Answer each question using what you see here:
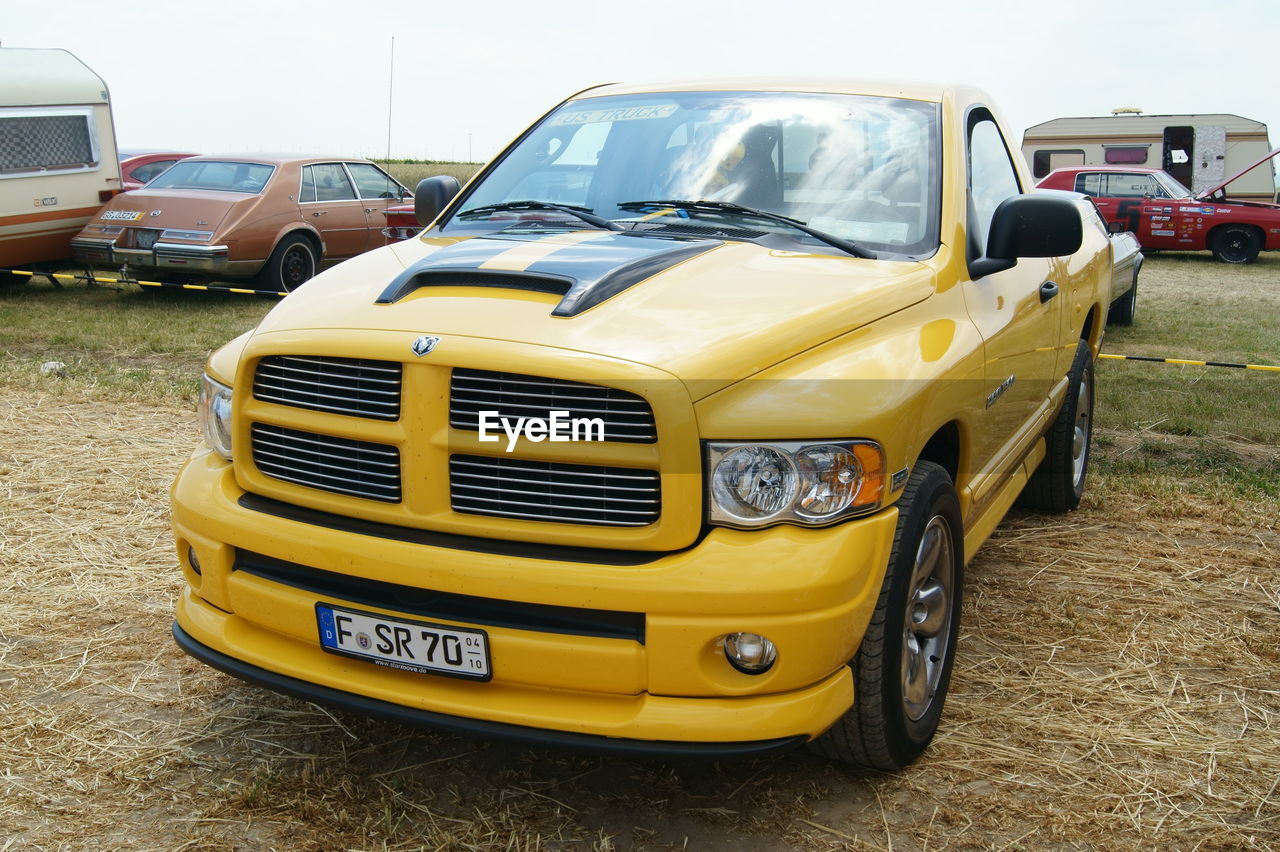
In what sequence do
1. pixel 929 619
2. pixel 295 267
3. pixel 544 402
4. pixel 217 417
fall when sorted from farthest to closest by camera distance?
pixel 295 267 → pixel 929 619 → pixel 217 417 → pixel 544 402

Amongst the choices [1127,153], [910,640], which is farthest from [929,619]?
[1127,153]

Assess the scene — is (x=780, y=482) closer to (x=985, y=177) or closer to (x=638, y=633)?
(x=638, y=633)

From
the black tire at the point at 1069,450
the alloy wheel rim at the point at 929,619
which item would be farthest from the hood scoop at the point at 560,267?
the black tire at the point at 1069,450

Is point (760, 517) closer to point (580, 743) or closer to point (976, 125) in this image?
point (580, 743)

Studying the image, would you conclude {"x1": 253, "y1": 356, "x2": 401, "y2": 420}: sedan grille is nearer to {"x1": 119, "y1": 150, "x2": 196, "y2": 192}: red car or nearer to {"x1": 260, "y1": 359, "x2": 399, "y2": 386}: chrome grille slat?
{"x1": 260, "y1": 359, "x2": 399, "y2": 386}: chrome grille slat

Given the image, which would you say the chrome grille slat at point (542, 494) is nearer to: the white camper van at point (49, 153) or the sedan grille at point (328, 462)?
the sedan grille at point (328, 462)

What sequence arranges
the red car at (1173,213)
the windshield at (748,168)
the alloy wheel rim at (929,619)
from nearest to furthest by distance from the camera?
1. the alloy wheel rim at (929,619)
2. the windshield at (748,168)
3. the red car at (1173,213)

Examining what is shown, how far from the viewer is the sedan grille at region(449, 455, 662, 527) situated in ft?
8.18

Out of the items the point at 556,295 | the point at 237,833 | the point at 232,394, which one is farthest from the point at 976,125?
the point at 237,833

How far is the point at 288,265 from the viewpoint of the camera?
43.7ft

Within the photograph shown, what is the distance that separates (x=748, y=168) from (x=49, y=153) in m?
11.8

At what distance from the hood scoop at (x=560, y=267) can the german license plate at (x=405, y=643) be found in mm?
741

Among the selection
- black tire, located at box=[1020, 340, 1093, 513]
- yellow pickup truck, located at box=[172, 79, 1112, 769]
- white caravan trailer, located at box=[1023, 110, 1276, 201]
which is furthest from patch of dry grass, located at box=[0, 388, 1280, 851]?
white caravan trailer, located at box=[1023, 110, 1276, 201]

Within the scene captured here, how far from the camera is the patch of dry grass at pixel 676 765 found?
283cm
